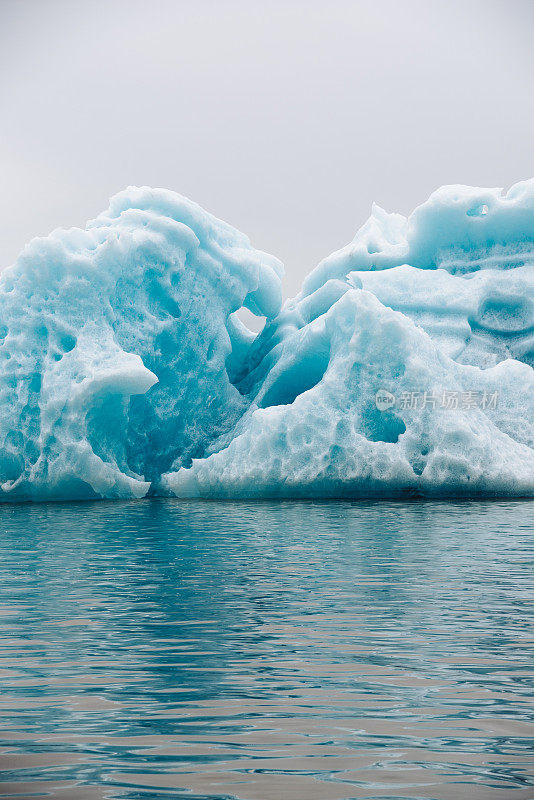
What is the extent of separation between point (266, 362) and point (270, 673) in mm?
13437

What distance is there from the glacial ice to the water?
5713 millimetres

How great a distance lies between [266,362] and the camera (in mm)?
17094

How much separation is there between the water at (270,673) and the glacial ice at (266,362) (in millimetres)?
5713

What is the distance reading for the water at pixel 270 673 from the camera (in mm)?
2621

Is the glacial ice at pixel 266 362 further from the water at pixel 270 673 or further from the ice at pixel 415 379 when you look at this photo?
the water at pixel 270 673

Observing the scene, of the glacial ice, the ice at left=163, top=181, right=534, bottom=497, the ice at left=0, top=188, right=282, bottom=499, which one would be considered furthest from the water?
the ice at left=0, top=188, right=282, bottom=499

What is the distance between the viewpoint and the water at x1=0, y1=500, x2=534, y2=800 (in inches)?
103

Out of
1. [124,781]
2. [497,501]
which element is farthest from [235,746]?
[497,501]

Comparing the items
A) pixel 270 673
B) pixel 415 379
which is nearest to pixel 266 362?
pixel 415 379

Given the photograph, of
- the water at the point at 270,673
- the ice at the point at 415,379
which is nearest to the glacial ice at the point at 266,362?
the ice at the point at 415,379

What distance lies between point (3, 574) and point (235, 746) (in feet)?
14.6

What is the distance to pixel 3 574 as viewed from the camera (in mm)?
6922

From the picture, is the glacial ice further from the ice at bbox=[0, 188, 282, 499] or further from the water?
the water

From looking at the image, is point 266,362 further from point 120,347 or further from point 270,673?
point 270,673
